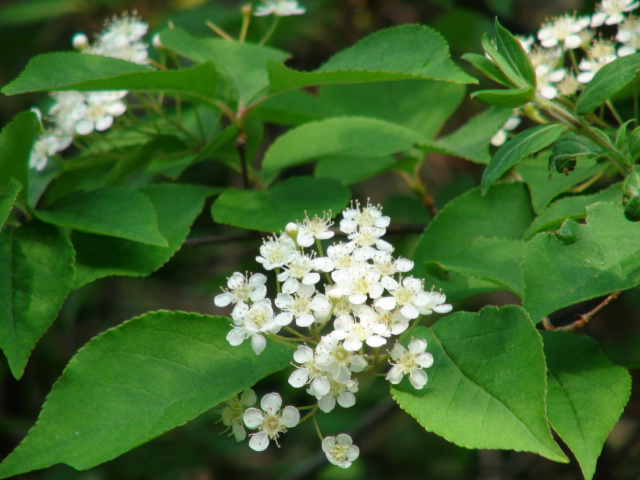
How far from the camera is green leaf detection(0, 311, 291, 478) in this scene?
1.28m

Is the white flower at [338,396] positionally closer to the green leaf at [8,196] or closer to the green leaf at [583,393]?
the green leaf at [583,393]

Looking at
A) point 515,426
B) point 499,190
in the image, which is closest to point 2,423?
point 499,190

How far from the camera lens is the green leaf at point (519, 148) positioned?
130cm

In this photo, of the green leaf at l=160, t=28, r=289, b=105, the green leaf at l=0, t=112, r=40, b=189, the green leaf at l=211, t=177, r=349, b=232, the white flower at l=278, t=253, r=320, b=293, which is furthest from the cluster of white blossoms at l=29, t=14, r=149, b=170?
the white flower at l=278, t=253, r=320, b=293

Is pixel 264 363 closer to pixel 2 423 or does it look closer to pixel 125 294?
pixel 2 423

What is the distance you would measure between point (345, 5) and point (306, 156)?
7.20ft

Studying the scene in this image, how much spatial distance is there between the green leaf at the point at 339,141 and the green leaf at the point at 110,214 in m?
0.44

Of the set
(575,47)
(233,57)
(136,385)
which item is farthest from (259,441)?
(575,47)

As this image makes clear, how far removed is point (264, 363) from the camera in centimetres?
138

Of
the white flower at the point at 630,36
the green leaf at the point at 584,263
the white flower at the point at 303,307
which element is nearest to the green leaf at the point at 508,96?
the green leaf at the point at 584,263

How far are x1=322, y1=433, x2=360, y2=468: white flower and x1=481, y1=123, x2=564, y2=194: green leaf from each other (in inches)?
20.8

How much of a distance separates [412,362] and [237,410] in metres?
0.37

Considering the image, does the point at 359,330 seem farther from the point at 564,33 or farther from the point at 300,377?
the point at 564,33

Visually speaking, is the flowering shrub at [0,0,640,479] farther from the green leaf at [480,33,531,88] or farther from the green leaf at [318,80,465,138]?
the green leaf at [318,80,465,138]
